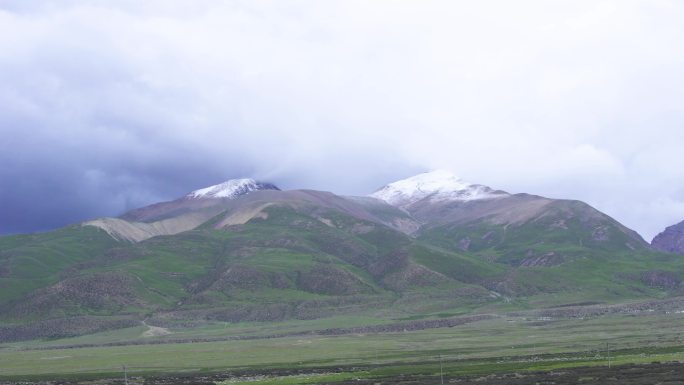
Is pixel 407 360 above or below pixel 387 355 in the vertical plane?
below

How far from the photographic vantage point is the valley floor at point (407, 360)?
3789 inches

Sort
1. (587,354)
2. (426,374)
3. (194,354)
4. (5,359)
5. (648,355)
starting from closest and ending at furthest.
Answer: (426,374) < (648,355) < (587,354) < (194,354) < (5,359)

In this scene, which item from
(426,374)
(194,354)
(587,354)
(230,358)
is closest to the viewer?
(426,374)

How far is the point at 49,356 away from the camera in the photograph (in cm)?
18550

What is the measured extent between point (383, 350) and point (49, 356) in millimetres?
81948

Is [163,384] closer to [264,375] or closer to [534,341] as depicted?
[264,375]

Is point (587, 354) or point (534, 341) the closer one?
point (587, 354)

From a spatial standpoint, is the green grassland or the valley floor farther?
Answer: the green grassland

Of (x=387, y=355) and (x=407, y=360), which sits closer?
(x=407, y=360)

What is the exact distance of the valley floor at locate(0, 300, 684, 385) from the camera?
96250mm

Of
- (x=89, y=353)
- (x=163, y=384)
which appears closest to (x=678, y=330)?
(x=163, y=384)

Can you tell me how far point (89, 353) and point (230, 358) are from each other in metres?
50.6

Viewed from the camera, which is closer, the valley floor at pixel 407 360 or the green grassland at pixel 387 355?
the valley floor at pixel 407 360

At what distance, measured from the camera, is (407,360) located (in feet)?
429
